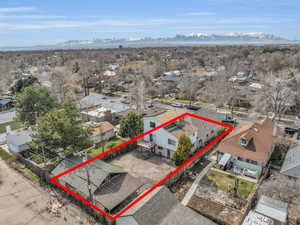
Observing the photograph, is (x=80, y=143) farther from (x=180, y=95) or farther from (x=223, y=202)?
(x=180, y=95)

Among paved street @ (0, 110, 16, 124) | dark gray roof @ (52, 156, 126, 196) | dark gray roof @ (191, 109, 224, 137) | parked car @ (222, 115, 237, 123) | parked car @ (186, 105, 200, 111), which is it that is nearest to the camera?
dark gray roof @ (52, 156, 126, 196)

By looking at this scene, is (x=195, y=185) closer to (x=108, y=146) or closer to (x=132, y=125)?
(x=132, y=125)

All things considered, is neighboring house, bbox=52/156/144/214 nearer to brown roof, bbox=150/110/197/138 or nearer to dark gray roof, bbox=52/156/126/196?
dark gray roof, bbox=52/156/126/196

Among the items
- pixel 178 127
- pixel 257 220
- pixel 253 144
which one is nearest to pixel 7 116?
pixel 178 127

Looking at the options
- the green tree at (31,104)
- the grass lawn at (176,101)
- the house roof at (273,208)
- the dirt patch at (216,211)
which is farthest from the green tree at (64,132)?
the grass lawn at (176,101)

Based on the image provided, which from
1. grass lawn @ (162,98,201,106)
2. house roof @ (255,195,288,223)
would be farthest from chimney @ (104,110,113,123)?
house roof @ (255,195,288,223)

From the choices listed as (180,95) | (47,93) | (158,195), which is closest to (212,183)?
(158,195)

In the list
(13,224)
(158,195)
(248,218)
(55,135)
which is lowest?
(13,224)
